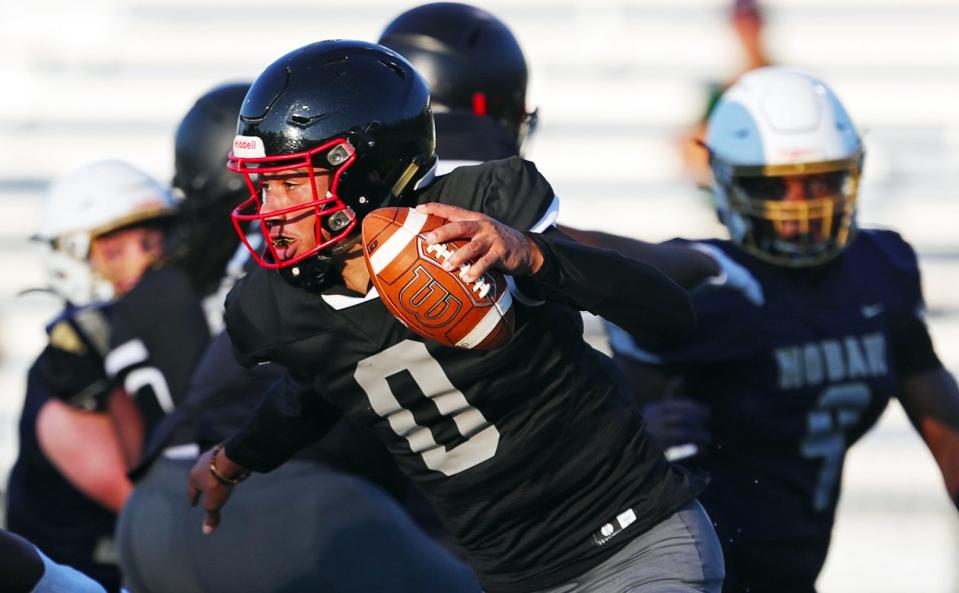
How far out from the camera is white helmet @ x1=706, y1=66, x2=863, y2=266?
3670 millimetres

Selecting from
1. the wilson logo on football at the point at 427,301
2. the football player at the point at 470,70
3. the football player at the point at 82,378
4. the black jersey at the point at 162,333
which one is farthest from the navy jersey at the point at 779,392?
the football player at the point at 82,378

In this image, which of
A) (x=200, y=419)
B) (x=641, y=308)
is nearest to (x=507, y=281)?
(x=641, y=308)

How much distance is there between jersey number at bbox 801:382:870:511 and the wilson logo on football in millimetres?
1513

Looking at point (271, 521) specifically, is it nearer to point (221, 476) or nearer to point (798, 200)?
point (221, 476)

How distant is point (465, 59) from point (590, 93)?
4.06 metres

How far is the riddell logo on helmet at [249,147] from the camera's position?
8.68ft

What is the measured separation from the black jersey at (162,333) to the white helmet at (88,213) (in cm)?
85

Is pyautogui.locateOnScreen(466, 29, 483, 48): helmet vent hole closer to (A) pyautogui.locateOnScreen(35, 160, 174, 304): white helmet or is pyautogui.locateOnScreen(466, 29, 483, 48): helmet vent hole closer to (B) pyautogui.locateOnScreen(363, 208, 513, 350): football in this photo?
(A) pyautogui.locateOnScreen(35, 160, 174, 304): white helmet

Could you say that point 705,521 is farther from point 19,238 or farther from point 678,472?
point 19,238

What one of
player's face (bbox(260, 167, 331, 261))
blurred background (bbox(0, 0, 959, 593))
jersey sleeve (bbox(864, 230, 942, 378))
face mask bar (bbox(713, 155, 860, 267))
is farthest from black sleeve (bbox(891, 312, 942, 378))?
blurred background (bbox(0, 0, 959, 593))

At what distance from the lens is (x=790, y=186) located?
3748 millimetres

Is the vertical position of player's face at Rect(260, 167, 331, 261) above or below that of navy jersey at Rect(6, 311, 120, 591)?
above

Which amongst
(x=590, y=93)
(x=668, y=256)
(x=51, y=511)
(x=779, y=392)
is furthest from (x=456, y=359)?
(x=590, y=93)

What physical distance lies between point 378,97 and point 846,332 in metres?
1.42
